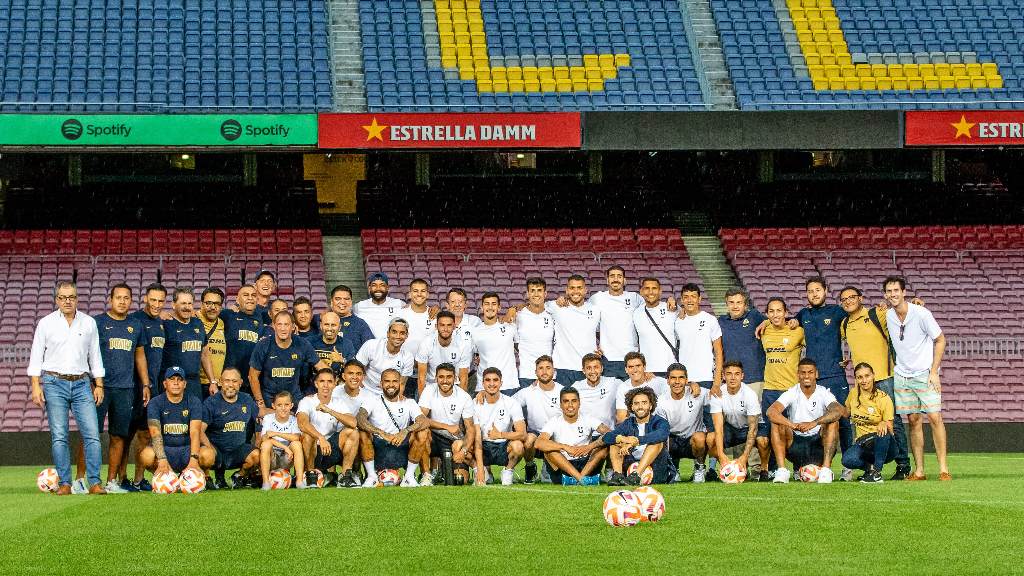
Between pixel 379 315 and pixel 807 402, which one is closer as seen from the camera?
pixel 807 402

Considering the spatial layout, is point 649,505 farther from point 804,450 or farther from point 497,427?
point 804,450

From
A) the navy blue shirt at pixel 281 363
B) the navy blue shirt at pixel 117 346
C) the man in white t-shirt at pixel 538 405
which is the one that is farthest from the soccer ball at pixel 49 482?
the man in white t-shirt at pixel 538 405

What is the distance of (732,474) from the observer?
12961 mm

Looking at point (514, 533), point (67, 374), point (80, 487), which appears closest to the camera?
point (514, 533)

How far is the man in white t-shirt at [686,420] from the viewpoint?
13.6m

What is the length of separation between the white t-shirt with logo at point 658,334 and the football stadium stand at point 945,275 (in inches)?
366

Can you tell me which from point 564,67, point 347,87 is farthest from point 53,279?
point 564,67

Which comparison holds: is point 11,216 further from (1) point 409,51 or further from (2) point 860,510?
(2) point 860,510

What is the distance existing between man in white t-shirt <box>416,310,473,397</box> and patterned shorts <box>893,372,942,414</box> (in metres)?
4.32

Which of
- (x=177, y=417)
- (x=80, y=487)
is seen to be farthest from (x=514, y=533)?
(x=80, y=487)

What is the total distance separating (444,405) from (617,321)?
6.79 feet

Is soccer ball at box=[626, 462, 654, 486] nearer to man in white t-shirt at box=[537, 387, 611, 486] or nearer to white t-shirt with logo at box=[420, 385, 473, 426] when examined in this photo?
man in white t-shirt at box=[537, 387, 611, 486]

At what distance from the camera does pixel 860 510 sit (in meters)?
9.41

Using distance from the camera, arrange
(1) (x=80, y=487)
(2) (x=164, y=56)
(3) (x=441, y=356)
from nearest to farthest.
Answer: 1. (1) (x=80, y=487)
2. (3) (x=441, y=356)
3. (2) (x=164, y=56)
